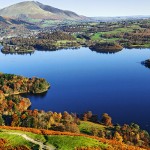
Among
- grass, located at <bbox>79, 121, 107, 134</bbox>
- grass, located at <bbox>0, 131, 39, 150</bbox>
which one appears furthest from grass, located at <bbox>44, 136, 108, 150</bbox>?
grass, located at <bbox>79, 121, 107, 134</bbox>

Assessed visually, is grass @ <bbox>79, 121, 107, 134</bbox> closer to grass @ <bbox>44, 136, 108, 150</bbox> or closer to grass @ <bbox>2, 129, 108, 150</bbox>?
grass @ <bbox>2, 129, 108, 150</bbox>

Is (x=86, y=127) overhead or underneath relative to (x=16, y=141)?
underneath

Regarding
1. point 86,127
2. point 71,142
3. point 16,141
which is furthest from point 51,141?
point 86,127

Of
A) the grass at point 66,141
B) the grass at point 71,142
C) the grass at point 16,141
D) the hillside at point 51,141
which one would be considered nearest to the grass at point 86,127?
the hillside at point 51,141

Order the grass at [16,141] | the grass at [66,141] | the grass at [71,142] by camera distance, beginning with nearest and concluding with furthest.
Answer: the grass at [71,142]
the grass at [16,141]
the grass at [66,141]

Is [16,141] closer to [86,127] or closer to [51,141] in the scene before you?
[51,141]

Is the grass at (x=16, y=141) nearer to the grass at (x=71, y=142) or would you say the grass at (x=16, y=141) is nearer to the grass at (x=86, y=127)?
the grass at (x=71, y=142)

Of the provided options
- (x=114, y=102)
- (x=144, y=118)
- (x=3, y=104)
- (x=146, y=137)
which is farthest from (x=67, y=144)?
(x=114, y=102)

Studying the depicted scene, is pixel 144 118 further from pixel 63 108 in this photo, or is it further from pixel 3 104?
pixel 3 104
